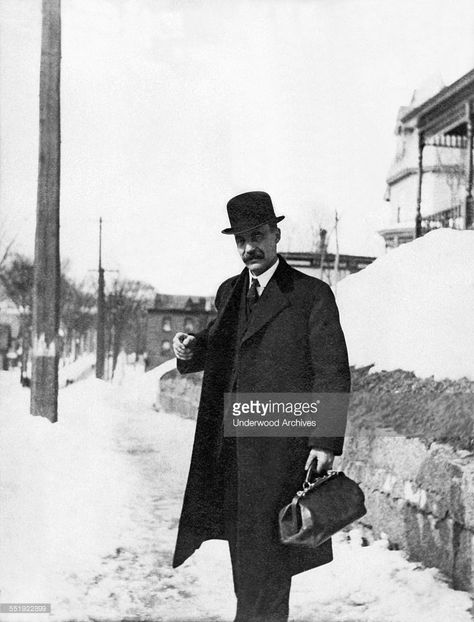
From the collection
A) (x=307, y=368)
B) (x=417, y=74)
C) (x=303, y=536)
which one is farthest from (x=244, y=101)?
(x=303, y=536)

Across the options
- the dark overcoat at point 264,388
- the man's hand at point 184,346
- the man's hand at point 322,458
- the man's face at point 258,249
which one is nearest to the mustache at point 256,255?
the man's face at point 258,249

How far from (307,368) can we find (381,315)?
952 mm

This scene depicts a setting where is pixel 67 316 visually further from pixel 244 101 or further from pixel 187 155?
pixel 244 101

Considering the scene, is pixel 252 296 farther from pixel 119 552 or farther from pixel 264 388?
pixel 119 552

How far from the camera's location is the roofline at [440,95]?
397 cm

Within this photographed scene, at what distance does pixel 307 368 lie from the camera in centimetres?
262

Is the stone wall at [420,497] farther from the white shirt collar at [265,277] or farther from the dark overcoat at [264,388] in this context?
the white shirt collar at [265,277]

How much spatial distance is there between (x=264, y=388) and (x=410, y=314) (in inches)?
45.6

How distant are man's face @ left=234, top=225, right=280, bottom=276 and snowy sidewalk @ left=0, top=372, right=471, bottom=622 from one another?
1.49 m

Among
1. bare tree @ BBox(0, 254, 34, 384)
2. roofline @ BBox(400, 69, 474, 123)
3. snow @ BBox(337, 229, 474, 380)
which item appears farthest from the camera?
roofline @ BBox(400, 69, 474, 123)

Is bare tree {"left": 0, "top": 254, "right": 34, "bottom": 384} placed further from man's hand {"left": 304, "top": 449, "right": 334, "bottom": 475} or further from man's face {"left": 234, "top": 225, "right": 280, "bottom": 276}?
man's hand {"left": 304, "top": 449, "right": 334, "bottom": 475}

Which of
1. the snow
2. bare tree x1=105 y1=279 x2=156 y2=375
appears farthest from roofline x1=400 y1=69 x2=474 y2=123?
bare tree x1=105 y1=279 x2=156 y2=375

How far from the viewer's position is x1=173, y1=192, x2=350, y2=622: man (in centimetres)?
252

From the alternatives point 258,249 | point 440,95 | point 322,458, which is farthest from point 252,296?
point 440,95
